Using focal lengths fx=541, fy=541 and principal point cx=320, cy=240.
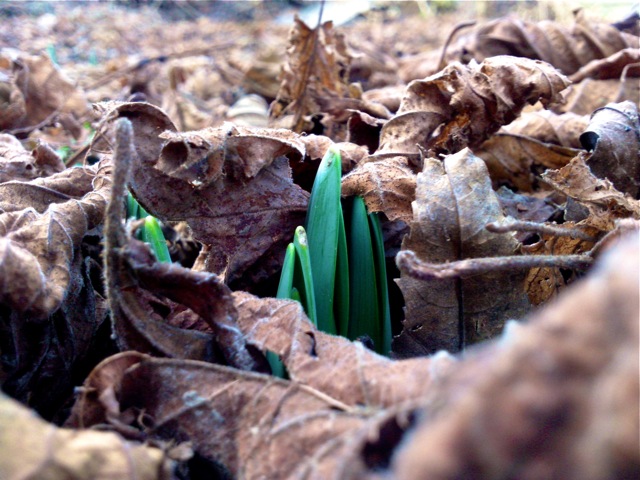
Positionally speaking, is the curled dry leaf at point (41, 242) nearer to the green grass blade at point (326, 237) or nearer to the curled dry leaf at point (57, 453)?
the curled dry leaf at point (57, 453)

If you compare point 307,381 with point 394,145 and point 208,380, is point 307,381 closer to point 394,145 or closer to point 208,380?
point 208,380

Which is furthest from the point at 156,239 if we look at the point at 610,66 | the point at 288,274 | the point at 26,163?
the point at 610,66

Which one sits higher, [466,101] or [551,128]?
[466,101]

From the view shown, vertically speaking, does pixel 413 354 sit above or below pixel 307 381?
below

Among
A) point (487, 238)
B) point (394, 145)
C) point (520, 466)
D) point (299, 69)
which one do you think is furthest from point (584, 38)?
point (520, 466)

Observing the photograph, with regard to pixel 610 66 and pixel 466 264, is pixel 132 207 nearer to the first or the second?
pixel 466 264

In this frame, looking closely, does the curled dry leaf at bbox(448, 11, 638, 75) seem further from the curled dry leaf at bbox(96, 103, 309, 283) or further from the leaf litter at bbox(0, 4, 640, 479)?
the curled dry leaf at bbox(96, 103, 309, 283)
